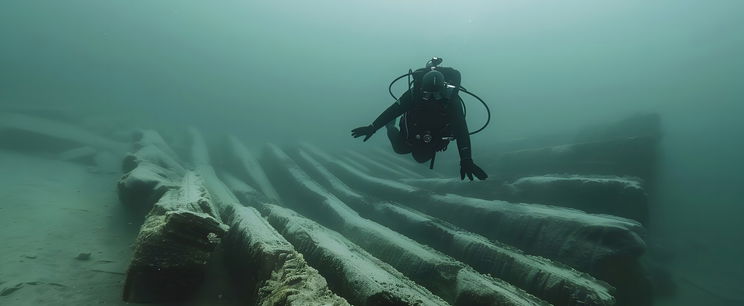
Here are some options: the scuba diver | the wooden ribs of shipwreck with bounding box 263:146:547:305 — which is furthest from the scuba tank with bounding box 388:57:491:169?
the wooden ribs of shipwreck with bounding box 263:146:547:305

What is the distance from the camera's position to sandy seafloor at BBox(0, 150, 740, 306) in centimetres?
416

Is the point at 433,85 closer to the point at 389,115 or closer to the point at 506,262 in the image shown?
the point at 389,115

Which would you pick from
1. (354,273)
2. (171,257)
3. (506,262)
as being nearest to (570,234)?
(506,262)

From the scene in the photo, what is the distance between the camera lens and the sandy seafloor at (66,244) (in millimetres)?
4164

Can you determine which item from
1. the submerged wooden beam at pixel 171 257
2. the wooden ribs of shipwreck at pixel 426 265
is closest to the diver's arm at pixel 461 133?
→ the wooden ribs of shipwreck at pixel 426 265

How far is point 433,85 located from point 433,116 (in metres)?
0.52

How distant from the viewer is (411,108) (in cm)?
526

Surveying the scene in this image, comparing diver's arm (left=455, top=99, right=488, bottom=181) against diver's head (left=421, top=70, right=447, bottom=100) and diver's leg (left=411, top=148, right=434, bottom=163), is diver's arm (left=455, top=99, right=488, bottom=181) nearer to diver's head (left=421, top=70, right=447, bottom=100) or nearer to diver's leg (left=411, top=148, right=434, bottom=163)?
diver's head (left=421, top=70, right=447, bottom=100)

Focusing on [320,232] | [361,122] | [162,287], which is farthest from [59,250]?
[361,122]

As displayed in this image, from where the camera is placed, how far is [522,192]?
32.4ft

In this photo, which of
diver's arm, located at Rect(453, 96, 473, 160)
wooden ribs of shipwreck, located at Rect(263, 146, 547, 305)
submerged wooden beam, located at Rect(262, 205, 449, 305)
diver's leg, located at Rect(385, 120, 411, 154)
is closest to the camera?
submerged wooden beam, located at Rect(262, 205, 449, 305)

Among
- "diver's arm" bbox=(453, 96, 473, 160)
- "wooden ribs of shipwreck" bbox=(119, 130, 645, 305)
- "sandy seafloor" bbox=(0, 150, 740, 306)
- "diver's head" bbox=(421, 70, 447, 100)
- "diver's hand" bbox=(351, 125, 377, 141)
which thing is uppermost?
"diver's head" bbox=(421, 70, 447, 100)

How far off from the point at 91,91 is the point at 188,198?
5306 cm

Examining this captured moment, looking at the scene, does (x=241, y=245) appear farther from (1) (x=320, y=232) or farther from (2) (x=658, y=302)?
(2) (x=658, y=302)
